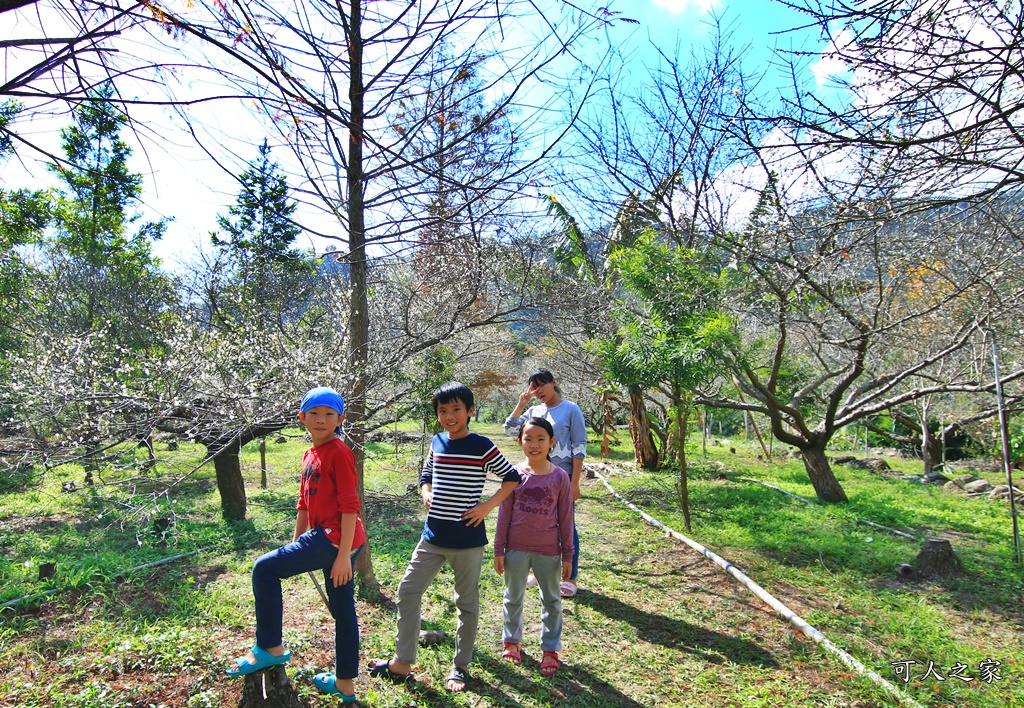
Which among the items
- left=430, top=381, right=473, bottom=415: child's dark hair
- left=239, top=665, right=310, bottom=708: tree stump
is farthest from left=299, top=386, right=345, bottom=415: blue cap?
left=239, top=665, right=310, bottom=708: tree stump

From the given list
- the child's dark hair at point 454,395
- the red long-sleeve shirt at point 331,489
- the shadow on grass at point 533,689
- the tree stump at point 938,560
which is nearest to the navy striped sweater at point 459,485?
the child's dark hair at point 454,395

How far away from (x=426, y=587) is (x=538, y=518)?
0.70 m

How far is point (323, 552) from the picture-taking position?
8.52 ft

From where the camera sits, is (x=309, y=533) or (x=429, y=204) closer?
(x=309, y=533)

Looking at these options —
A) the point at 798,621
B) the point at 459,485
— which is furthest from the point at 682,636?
the point at 459,485

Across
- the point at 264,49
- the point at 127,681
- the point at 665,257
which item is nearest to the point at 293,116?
the point at 264,49

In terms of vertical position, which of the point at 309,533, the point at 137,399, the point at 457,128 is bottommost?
the point at 309,533

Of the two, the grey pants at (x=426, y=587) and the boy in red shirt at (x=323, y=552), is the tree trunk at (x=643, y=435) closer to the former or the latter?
the grey pants at (x=426, y=587)

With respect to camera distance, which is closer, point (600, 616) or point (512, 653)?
point (512, 653)

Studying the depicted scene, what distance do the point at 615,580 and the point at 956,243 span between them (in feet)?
15.2

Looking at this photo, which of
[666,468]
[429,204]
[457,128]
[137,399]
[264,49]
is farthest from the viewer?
[666,468]

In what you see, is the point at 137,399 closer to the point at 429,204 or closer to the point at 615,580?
the point at 429,204

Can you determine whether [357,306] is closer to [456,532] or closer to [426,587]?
[456,532]

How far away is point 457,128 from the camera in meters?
3.27
